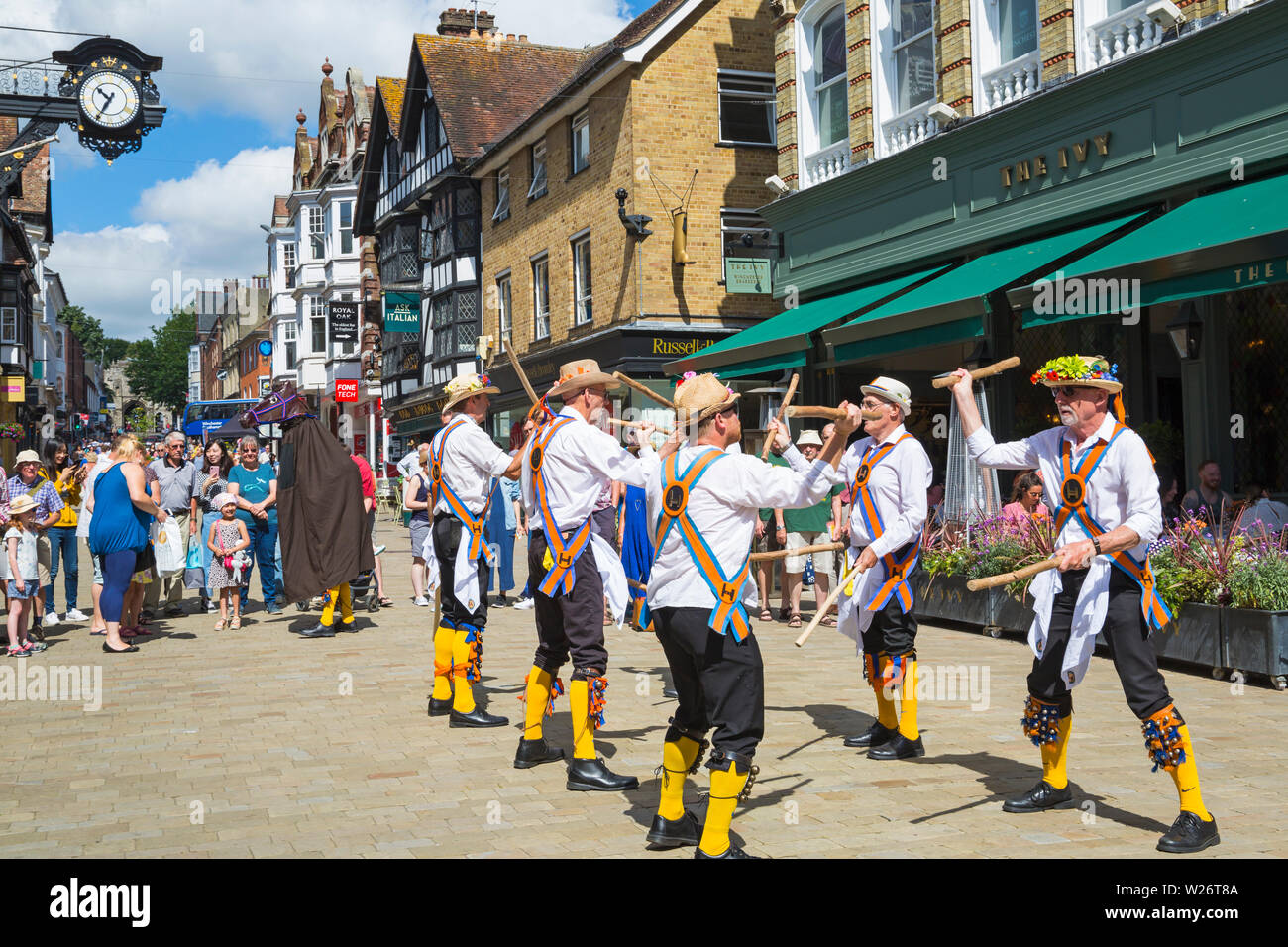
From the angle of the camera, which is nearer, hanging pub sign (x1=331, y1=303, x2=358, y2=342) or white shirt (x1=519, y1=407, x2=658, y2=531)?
white shirt (x1=519, y1=407, x2=658, y2=531)

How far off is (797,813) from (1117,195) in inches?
373

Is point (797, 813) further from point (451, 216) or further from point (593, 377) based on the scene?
point (451, 216)

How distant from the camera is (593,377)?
6148mm

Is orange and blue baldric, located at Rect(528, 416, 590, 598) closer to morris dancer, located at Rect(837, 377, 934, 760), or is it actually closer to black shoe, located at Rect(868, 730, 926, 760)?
morris dancer, located at Rect(837, 377, 934, 760)

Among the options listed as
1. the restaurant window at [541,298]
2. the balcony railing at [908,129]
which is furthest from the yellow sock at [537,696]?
the restaurant window at [541,298]

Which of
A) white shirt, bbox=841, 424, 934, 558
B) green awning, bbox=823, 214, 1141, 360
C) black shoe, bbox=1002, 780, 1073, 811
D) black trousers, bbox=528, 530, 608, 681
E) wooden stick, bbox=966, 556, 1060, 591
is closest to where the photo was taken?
wooden stick, bbox=966, 556, 1060, 591

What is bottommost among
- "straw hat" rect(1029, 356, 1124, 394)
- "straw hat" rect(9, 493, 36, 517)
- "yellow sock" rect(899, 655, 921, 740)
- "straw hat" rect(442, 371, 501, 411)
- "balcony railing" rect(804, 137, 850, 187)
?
"yellow sock" rect(899, 655, 921, 740)

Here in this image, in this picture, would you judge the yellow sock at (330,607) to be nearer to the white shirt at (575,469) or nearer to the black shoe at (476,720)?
the black shoe at (476,720)

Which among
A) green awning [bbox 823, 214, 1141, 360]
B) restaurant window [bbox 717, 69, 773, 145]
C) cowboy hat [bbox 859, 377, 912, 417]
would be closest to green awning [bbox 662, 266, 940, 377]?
green awning [bbox 823, 214, 1141, 360]

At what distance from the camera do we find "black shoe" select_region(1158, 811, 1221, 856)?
15.6 ft

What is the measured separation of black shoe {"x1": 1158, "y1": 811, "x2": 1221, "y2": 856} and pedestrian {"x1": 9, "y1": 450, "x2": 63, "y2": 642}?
32.0ft

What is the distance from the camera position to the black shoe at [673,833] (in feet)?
16.0

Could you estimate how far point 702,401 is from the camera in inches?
192
